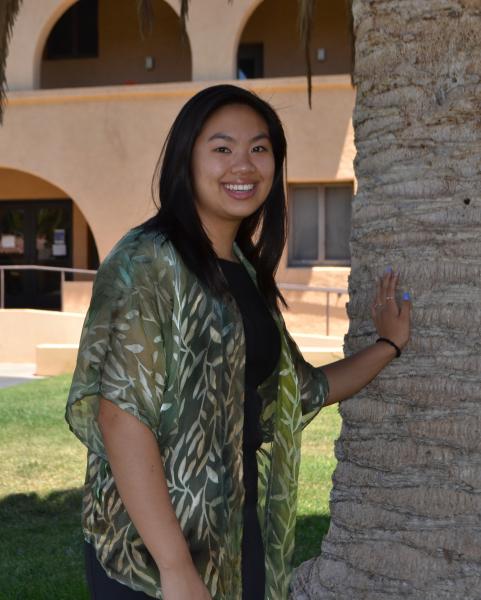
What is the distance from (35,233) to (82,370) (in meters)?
17.2

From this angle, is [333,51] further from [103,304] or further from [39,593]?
[103,304]

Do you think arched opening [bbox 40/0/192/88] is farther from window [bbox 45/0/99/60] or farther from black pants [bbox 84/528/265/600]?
black pants [bbox 84/528/265/600]

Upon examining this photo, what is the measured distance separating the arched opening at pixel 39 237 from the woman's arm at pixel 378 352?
1565 cm

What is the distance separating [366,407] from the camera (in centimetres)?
348

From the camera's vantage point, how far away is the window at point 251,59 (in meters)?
17.8

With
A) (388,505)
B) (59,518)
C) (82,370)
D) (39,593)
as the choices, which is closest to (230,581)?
(82,370)

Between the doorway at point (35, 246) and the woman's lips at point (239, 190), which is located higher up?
the woman's lips at point (239, 190)

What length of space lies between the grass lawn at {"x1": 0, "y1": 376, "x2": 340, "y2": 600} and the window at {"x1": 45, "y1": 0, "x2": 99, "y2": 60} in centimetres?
933

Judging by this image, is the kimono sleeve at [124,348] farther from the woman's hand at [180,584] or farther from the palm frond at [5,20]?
the palm frond at [5,20]

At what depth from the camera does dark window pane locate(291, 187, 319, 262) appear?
15891 millimetres

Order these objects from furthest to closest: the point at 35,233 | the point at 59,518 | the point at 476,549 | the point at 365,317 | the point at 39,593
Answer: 1. the point at 35,233
2. the point at 59,518
3. the point at 39,593
4. the point at 365,317
5. the point at 476,549

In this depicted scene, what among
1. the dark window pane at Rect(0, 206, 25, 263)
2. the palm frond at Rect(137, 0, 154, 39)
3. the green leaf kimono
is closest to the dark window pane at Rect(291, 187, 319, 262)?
the dark window pane at Rect(0, 206, 25, 263)

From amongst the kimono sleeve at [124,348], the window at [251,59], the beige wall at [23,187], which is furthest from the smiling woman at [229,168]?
the beige wall at [23,187]

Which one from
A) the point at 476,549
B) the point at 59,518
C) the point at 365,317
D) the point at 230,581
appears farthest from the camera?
the point at 59,518
